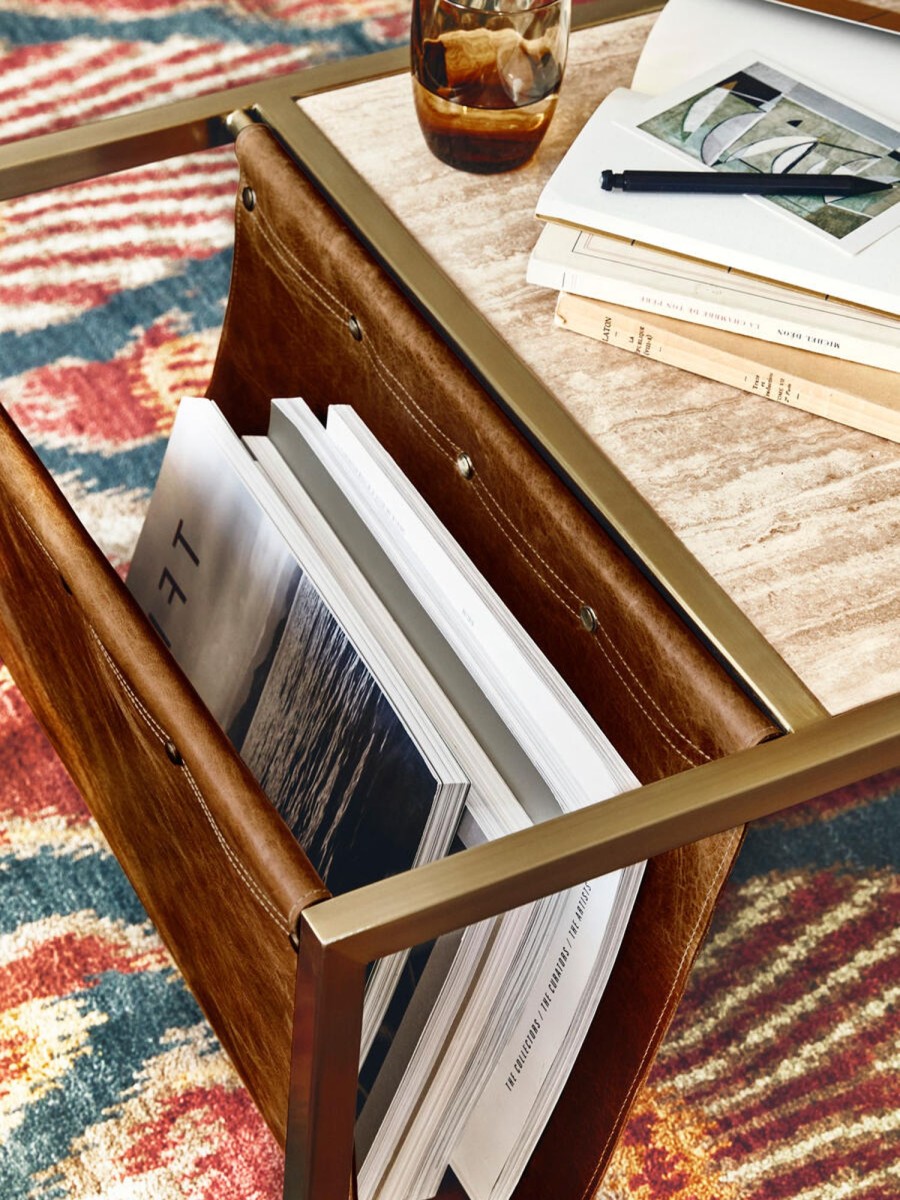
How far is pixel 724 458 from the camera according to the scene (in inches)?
26.7

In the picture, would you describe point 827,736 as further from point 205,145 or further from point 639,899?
point 205,145

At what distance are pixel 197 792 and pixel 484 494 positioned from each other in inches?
9.3

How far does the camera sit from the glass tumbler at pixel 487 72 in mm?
746

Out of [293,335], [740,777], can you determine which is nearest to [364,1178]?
[740,777]

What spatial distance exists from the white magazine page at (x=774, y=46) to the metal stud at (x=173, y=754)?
491 mm

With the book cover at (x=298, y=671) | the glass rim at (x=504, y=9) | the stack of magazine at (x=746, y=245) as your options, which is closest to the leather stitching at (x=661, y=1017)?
the book cover at (x=298, y=671)

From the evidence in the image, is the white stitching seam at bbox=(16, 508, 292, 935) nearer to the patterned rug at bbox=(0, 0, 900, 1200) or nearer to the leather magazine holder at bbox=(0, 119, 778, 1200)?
the leather magazine holder at bbox=(0, 119, 778, 1200)

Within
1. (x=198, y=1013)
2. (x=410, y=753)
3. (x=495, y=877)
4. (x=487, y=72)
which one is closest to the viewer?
(x=495, y=877)

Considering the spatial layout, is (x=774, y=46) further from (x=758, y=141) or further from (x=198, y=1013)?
(x=198, y=1013)

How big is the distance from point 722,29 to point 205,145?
327mm

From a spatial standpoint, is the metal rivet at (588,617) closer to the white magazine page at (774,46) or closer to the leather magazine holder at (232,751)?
the leather magazine holder at (232,751)

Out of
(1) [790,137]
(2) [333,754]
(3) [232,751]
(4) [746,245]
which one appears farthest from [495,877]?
(1) [790,137]

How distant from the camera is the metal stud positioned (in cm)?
60

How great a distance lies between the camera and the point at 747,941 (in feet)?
3.20
